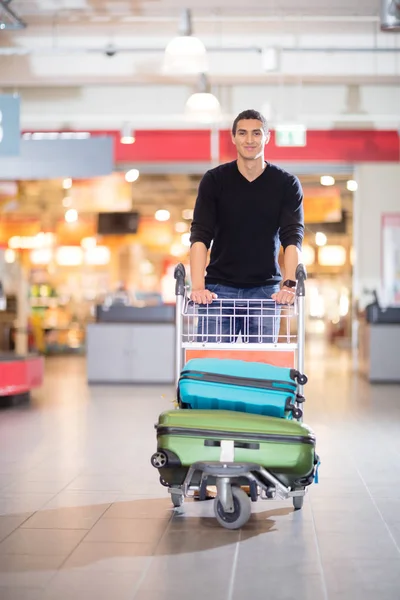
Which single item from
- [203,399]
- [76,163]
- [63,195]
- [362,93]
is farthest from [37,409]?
[63,195]

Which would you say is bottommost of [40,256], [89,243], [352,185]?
[40,256]

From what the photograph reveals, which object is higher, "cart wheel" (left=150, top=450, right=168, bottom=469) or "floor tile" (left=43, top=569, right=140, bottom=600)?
"cart wheel" (left=150, top=450, right=168, bottom=469)

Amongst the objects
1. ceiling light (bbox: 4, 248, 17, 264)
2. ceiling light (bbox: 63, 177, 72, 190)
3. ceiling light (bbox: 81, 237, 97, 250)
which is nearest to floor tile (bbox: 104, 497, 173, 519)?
ceiling light (bbox: 63, 177, 72, 190)

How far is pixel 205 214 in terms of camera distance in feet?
12.5

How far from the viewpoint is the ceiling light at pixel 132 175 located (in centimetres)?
1327

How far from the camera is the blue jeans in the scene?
12.3 ft

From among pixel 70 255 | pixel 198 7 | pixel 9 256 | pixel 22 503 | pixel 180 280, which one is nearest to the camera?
pixel 180 280

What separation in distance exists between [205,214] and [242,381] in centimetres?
76

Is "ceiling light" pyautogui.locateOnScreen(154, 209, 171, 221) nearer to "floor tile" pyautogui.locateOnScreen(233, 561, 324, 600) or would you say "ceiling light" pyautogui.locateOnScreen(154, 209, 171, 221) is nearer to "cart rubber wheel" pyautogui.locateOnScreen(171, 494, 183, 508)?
"cart rubber wheel" pyautogui.locateOnScreen(171, 494, 183, 508)

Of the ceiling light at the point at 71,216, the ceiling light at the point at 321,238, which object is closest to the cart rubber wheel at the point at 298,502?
the ceiling light at the point at 71,216

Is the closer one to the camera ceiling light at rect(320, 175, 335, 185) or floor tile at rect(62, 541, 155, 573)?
floor tile at rect(62, 541, 155, 573)

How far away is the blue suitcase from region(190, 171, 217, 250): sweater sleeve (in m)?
0.57

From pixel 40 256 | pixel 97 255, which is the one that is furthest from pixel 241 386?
pixel 97 255

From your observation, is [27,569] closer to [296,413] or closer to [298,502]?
[296,413]
